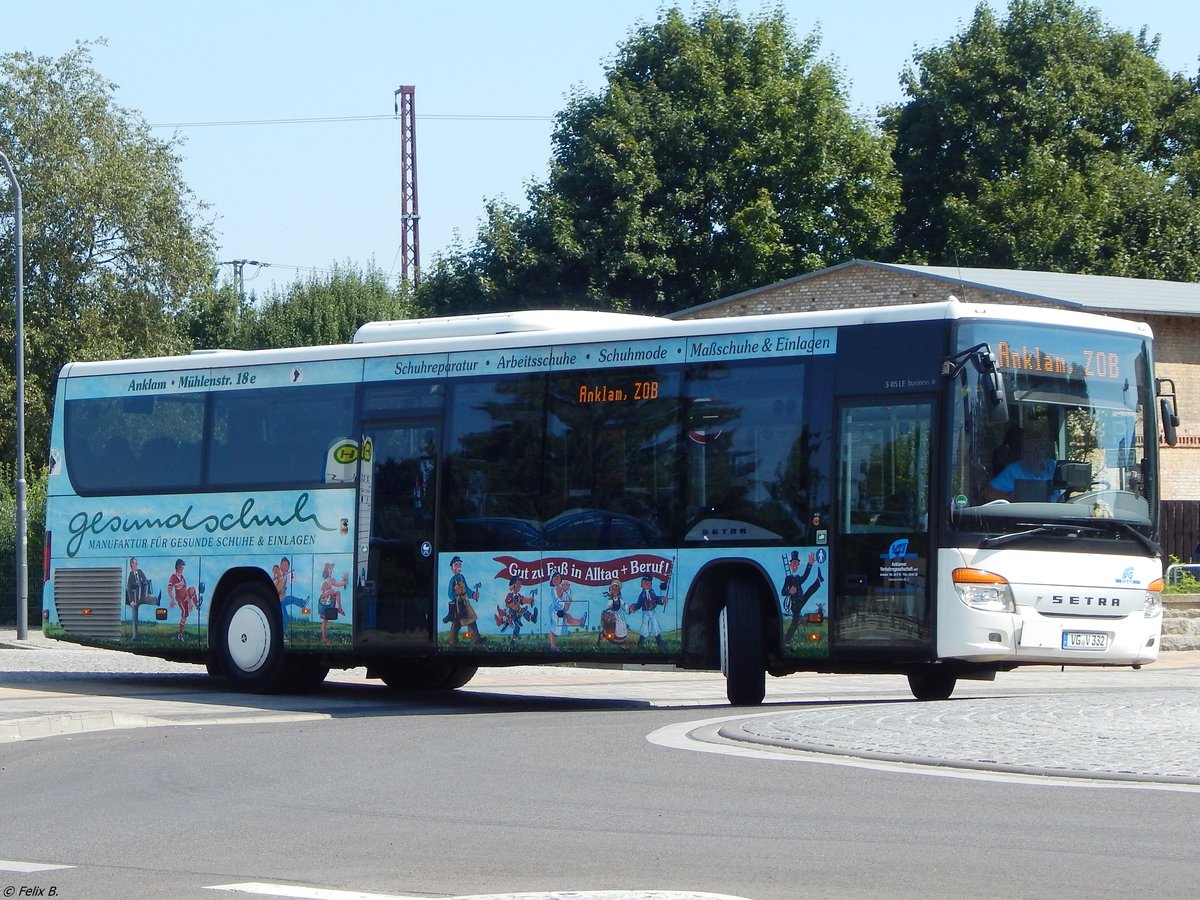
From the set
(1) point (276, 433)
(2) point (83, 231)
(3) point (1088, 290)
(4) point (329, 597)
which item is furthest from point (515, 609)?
(2) point (83, 231)

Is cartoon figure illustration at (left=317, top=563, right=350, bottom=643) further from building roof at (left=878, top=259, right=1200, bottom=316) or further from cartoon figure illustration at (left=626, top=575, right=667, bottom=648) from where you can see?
building roof at (left=878, top=259, right=1200, bottom=316)

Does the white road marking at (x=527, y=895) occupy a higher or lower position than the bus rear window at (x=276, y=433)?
lower

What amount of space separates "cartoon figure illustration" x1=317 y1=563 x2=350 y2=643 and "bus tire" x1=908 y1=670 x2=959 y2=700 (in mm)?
5398

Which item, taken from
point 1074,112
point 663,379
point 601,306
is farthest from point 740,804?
point 1074,112

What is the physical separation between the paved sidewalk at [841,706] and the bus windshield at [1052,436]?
5.10 ft

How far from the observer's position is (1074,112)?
6141 centimetres

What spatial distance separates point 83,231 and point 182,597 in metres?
32.8

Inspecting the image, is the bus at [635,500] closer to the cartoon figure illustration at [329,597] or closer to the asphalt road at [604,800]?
the cartoon figure illustration at [329,597]

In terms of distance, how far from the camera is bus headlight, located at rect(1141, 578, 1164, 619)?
15.2 m

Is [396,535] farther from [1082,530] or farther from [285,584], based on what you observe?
[1082,530]

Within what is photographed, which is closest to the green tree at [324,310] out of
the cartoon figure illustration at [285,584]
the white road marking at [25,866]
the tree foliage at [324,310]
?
the tree foliage at [324,310]

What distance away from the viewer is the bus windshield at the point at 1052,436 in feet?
47.8

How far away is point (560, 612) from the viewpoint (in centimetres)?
1639

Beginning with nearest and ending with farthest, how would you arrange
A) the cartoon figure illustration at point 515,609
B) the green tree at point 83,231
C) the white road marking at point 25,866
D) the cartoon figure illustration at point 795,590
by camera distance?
the white road marking at point 25,866 < the cartoon figure illustration at point 795,590 < the cartoon figure illustration at point 515,609 < the green tree at point 83,231
